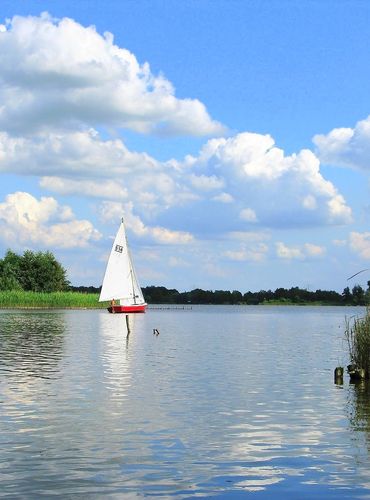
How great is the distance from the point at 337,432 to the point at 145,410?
6.47 metres

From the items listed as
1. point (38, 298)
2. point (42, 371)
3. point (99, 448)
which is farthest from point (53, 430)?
point (38, 298)

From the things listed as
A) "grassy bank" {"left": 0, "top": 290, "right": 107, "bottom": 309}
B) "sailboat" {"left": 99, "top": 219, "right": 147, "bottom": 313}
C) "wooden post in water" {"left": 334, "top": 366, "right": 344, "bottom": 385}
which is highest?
"sailboat" {"left": 99, "top": 219, "right": 147, "bottom": 313}

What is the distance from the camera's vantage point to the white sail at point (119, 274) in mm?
102562

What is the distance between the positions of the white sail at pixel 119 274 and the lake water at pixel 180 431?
61776 millimetres

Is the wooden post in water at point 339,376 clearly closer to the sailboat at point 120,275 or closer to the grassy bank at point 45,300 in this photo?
the sailboat at point 120,275

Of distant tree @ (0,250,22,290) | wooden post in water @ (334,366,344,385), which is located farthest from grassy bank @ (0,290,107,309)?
wooden post in water @ (334,366,344,385)

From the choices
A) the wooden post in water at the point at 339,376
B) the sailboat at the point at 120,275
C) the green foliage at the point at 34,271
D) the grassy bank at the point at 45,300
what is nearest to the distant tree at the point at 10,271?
the green foliage at the point at 34,271

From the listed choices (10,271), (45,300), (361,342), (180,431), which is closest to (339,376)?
(361,342)

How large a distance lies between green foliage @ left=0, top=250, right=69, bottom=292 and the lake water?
355 ft

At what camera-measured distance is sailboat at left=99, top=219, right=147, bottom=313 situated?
336 feet

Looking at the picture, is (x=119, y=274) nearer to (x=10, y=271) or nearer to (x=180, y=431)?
(x=10, y=271)

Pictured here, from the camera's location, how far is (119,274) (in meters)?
104

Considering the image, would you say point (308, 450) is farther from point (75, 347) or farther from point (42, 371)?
point (75, 347)

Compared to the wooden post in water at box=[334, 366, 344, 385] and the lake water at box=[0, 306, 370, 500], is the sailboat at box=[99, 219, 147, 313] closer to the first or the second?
the lake water at box=[0, 306, 370, 500]
